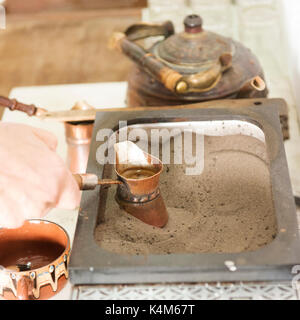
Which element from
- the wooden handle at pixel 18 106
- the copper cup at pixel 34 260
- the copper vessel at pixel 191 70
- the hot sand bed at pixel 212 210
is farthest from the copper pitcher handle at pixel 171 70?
the copper cup at pixel 34 260

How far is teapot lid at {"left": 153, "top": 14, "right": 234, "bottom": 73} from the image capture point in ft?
3.70

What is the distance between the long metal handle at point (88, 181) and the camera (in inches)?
30.2

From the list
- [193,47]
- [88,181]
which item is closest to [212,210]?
[88,181]

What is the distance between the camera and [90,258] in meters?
0.69

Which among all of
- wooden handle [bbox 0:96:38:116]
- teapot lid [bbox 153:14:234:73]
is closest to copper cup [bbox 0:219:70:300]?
wooden handle [bbox 0:96:38:116]

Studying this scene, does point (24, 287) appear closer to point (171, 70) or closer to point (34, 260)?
point (34, 260)

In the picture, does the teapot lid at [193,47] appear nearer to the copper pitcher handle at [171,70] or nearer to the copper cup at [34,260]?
the copper pitcher handle at [171,70]

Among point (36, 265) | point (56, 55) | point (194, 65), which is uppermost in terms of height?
point (194, 65)

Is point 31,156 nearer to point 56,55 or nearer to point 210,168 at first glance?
point 210,168

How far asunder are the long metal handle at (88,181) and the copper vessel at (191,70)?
1.06ft

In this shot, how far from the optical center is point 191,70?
1106mm

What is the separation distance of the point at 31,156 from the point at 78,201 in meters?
0.09

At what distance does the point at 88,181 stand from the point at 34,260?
0.62ft

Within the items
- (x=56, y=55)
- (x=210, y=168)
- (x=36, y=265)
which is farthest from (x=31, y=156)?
(x=56, y=55)
